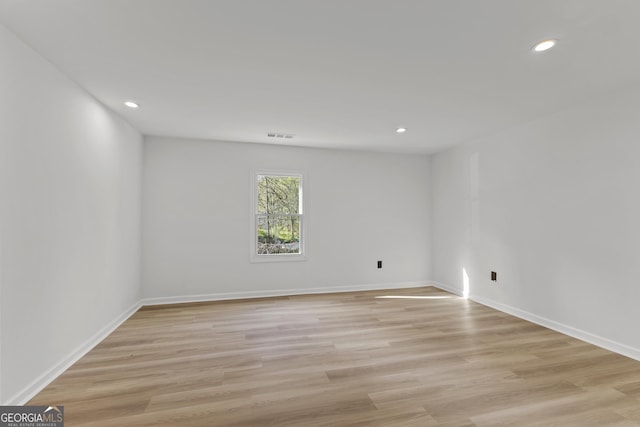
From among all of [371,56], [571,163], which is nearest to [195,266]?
[371,56]

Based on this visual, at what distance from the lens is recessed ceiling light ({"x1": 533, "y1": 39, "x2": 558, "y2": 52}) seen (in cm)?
185

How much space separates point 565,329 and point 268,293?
144 inches

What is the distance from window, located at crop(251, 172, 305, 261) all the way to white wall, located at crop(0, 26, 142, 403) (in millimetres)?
1837

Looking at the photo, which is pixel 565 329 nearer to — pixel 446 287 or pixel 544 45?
pixel 446 287

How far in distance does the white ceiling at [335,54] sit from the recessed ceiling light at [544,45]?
0.04 metres

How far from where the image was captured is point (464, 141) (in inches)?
170

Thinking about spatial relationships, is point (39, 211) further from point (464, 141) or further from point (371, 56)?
point (464, 141)

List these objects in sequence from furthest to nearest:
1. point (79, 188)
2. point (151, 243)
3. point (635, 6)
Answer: point (151, 243) < point (79, 188) < point (635, 6)

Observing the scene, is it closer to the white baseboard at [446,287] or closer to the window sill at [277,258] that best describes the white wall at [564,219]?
the white baseboard at [446,287]

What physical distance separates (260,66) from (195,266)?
3067 millimetres

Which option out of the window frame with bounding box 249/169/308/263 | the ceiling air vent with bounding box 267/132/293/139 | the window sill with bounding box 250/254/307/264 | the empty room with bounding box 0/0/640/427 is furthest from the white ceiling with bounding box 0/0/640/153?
the window sill with bounding box 250/254/307/264

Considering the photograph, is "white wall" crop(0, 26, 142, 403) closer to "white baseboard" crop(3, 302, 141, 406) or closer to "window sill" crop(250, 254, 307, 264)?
"white baseboard" crop(3, 302, 141, 406)

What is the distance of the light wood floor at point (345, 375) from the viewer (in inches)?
69.3

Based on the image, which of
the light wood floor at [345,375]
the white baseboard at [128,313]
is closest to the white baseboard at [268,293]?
the white baseboard at [128,313]
